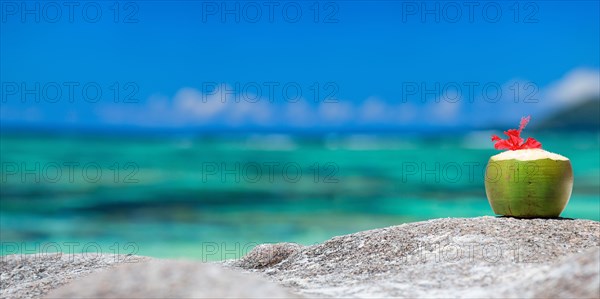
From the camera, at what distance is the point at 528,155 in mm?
5941

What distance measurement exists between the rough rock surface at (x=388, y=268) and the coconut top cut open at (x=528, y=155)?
543 millimetres

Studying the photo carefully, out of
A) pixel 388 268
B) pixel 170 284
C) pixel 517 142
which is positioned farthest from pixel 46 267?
pixel 517 142

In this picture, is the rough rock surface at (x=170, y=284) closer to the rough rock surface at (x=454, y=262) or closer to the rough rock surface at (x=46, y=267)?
the rough rock surface at (x=454, y=262)

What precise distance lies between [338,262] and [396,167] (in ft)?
35.7

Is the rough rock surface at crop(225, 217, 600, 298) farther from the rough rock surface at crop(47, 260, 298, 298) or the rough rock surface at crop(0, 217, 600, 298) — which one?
the rough rock surface at crop(47, 260, 298, 298)

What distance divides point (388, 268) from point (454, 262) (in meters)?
0.48

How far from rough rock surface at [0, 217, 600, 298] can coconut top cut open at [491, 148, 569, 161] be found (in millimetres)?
543

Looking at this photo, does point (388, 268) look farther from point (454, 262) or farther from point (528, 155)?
point (528, 155)

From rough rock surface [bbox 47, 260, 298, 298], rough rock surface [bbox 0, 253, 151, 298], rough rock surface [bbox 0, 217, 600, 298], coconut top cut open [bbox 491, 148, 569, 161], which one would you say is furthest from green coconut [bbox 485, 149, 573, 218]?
rough rock surface [bbox 0, 253, 151, 298]

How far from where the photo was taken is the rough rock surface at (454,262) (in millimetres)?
3488

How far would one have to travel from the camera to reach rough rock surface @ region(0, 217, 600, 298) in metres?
3.38

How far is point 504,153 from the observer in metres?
6.10

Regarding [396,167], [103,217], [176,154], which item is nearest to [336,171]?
[396,167]

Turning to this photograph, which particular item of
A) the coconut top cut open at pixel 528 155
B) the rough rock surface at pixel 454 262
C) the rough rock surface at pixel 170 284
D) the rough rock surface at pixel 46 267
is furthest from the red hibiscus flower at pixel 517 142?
the rough rock surface at pixel 46 267
